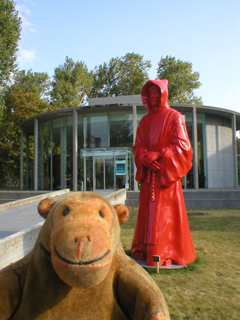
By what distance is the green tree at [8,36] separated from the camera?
1948 centimetres

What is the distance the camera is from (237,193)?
1383 cm

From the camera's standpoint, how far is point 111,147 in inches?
757

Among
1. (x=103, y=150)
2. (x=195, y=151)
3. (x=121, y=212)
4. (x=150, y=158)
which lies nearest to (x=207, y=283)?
(x=150, y=158)

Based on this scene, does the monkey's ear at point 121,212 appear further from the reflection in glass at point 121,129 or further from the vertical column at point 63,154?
the vertical column at point 63,154

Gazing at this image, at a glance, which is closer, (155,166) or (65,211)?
(65,211)

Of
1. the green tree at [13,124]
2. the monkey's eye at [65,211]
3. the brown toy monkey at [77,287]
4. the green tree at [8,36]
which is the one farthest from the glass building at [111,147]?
the monkey's eye at [65,211]

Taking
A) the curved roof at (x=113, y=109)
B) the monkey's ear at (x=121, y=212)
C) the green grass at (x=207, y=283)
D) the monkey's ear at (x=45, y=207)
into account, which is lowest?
the green grass at (x=207, y=283)

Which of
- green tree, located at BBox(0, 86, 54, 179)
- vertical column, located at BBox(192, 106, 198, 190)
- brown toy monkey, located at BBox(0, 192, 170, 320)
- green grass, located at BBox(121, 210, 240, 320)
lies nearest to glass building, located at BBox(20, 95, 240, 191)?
vertical column, located at BBox(192, 106, 198, 190)

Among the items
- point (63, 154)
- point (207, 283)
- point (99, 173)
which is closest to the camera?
point (207, 283)

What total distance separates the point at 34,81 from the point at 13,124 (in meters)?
16.7

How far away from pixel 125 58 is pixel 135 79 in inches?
159

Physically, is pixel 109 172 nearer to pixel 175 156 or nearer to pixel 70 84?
pixel 175 156

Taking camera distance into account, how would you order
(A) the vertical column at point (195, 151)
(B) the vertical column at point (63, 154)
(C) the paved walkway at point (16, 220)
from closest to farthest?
(C) the paved walkway at point (16, 220) < (A) the vertical column at point (195, 151) < (B) the vertical column at point (63, 154)

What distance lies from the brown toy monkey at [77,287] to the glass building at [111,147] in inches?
620
